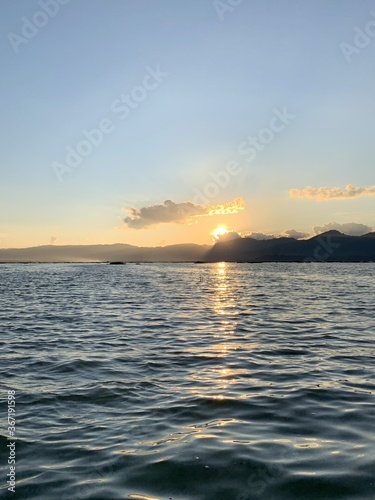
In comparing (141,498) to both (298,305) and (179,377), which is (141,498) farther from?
(298,305)

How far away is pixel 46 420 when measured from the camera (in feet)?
33.4

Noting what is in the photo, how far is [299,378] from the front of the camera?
45.2ft

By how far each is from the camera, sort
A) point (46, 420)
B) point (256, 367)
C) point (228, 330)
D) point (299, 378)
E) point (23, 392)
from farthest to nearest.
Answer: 1. point (228, 330)
2. point (256, 367)
3. point (299, 378)
4. point (23, 392)
5. point (46, 420)

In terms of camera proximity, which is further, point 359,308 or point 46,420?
point 359,308

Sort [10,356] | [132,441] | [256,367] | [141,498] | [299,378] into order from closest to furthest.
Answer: [141,498]
[132,441]
[299,378]
[256,367]
[10,356]

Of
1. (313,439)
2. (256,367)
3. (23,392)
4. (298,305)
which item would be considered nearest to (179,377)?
(256,367)

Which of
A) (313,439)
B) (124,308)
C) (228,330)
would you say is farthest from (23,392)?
(124,308)

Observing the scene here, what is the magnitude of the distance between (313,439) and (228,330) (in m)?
16.1

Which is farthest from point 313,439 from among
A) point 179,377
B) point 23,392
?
point 23,392

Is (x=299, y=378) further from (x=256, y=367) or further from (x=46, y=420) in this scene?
(x=46, y=420)

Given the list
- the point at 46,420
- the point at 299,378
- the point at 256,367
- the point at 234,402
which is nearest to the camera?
the point at 46,420

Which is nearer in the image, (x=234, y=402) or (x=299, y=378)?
(x=234, y=402)

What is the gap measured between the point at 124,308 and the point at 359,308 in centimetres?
1923

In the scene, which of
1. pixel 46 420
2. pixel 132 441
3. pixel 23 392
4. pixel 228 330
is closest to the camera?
pixel 132 441
